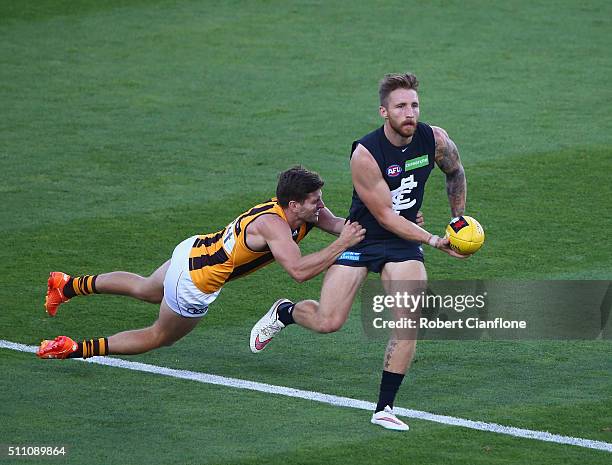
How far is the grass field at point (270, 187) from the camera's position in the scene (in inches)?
327

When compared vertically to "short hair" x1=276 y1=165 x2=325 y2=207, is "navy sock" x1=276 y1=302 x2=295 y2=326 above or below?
below

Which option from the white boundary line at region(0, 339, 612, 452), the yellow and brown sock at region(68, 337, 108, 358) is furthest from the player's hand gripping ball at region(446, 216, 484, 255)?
the yellow and brown sock at region(68, 337, 108, 358)

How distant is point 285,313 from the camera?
9.41 meters

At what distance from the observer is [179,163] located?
48.5 ft

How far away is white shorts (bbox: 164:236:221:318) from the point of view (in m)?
9.05

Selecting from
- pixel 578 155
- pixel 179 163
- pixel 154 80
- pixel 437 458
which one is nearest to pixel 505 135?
pixel 578 155

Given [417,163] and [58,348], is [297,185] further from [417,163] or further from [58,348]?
[58,348]

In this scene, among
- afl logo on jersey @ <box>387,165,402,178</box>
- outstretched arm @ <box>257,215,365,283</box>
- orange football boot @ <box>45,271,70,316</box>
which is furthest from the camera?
orange football boot @ <box>45,271,70,316</box>

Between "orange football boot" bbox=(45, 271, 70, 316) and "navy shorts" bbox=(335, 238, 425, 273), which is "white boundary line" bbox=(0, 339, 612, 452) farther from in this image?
"navy shorts" bbox=(335, 238, 425, 273)

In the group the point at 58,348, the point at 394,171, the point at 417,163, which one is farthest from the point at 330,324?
the point at 58,348

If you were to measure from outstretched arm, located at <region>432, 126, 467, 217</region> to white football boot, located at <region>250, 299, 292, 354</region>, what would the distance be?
149 centimetres

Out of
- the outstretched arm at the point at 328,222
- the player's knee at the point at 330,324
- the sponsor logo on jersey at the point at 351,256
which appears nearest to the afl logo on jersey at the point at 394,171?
the sponsor logo on jersey at the point at 351,256

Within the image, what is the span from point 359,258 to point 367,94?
8808mm

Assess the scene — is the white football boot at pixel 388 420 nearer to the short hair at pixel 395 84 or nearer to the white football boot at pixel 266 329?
the white football boot at pixel 266 329
